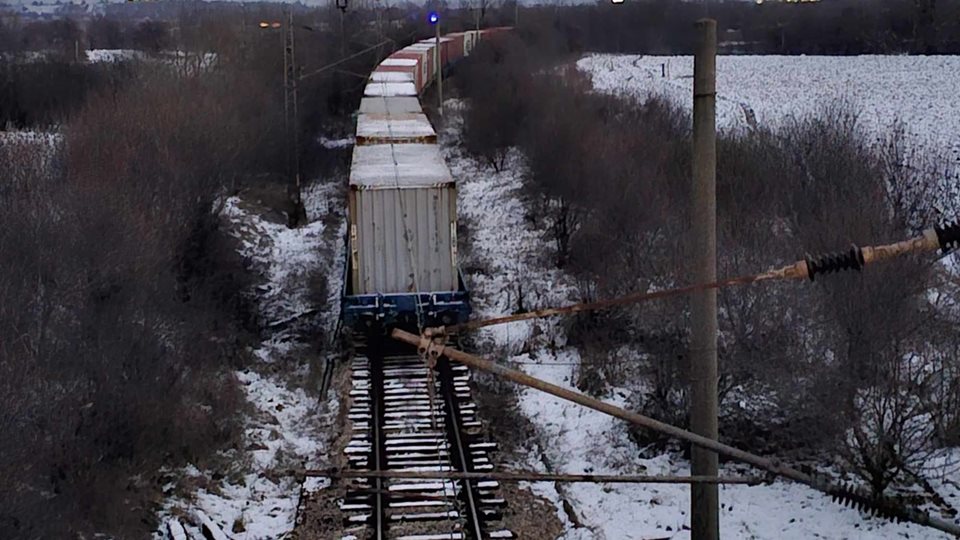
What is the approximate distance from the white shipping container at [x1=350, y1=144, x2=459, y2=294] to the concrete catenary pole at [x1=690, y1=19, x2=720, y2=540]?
10.3 m

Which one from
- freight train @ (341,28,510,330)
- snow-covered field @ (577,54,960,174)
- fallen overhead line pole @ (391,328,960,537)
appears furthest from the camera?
snow-covered field @ (577,54,960,174)

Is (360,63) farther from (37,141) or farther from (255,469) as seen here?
(255,469)

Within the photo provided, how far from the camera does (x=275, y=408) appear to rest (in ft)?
54.8

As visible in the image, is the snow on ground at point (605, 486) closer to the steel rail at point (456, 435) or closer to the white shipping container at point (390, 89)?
the steel rail at point (456, 435)

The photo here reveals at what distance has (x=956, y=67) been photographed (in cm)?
5434

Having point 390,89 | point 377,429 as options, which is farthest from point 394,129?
Answer: point 377,429

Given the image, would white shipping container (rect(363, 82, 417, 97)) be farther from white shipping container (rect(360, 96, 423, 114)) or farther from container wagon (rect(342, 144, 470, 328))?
container wagon (rect(342, 144, 470, 328))

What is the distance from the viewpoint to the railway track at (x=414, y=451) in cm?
1203

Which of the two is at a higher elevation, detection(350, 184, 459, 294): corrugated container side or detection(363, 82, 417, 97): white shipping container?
detection(363, 82, 417, 97): white shipping container

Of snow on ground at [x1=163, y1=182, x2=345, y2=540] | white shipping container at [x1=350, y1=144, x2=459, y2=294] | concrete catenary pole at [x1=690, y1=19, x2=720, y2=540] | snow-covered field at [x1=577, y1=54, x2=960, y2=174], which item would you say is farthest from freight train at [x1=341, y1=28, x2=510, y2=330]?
snow-covered field at [x1=577, y1=54, x2=960, y2=174]

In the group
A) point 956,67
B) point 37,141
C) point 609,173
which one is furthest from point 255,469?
point 956,67

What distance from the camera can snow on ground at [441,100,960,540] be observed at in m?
12.2

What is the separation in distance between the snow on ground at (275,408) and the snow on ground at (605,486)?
315cm

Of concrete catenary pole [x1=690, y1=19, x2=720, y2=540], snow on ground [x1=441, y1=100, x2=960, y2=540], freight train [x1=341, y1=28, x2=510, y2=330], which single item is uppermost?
concrete catenary pole [x1=690, y1=19, x2=720, y2=540]
